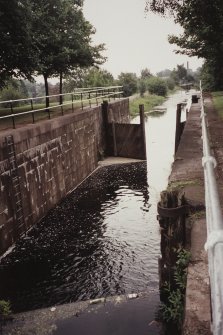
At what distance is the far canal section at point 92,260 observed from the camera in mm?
7287

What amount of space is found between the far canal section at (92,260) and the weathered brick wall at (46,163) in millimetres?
546

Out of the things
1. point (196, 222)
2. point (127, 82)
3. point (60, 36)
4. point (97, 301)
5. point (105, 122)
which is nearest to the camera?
point (196, 222)

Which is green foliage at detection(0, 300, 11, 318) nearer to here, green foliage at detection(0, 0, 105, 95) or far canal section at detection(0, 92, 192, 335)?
far canal section at detection(0, 92, 192, 335)

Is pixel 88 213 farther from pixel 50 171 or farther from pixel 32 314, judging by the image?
pixel 32 314

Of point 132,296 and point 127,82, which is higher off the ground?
point 127,82

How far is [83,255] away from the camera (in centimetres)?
989

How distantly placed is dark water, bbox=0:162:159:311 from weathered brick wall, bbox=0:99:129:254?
0.58m

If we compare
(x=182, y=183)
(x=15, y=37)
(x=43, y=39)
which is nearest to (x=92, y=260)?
(x=182, y=183)

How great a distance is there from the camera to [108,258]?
9547 millimetres

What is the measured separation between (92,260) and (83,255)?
46cm

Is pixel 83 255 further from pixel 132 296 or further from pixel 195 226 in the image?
pixel 195 226

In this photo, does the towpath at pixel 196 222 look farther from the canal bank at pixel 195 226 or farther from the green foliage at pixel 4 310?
the green foliage at pixel 4 310

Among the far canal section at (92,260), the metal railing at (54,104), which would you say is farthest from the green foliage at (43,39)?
the far canal section at (92,260)

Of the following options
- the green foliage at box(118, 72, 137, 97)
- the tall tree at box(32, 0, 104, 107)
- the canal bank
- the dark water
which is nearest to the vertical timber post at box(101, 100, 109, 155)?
the tall tree at box(32, 0, 104, 107)
